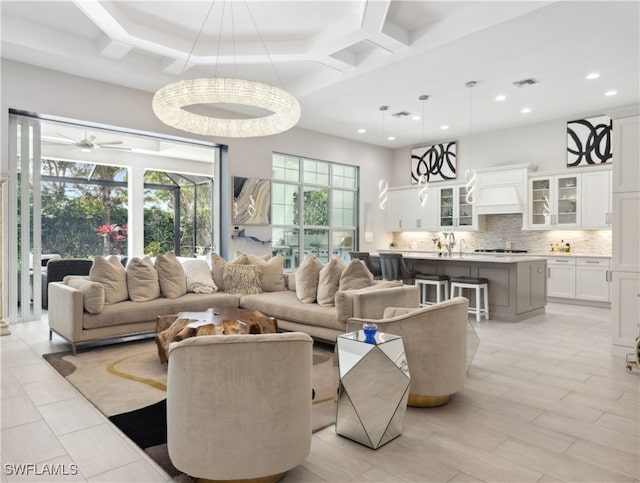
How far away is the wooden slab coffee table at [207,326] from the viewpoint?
3338 mm

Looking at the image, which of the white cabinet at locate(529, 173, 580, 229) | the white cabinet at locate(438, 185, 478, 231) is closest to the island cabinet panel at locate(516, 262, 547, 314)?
the white cabinet at locate(529, 173, 580, 229)

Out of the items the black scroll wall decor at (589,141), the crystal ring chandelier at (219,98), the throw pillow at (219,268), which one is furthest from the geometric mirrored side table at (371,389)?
the black scroll wall decor at (589,141)

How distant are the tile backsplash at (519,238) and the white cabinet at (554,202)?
32cm

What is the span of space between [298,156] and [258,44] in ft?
10.9

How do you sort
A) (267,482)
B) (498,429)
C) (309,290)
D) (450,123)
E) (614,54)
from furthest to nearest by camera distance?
(450,123) < (614,54) < (309,290) < (498,429) < (267,482)

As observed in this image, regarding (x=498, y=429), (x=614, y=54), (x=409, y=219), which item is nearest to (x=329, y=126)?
(x=409, y=219)

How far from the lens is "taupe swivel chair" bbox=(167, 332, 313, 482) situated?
1724mm

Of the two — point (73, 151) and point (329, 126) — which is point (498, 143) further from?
point (73, 151)

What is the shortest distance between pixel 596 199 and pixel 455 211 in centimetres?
257

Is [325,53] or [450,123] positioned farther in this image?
[450,123]

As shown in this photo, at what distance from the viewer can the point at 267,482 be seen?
187 cm

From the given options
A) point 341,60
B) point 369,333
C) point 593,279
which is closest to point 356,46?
point 341,60

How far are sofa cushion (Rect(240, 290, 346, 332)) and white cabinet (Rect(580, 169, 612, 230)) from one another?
5381 mm

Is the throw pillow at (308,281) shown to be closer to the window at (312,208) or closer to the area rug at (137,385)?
the area rug at (137,385)
